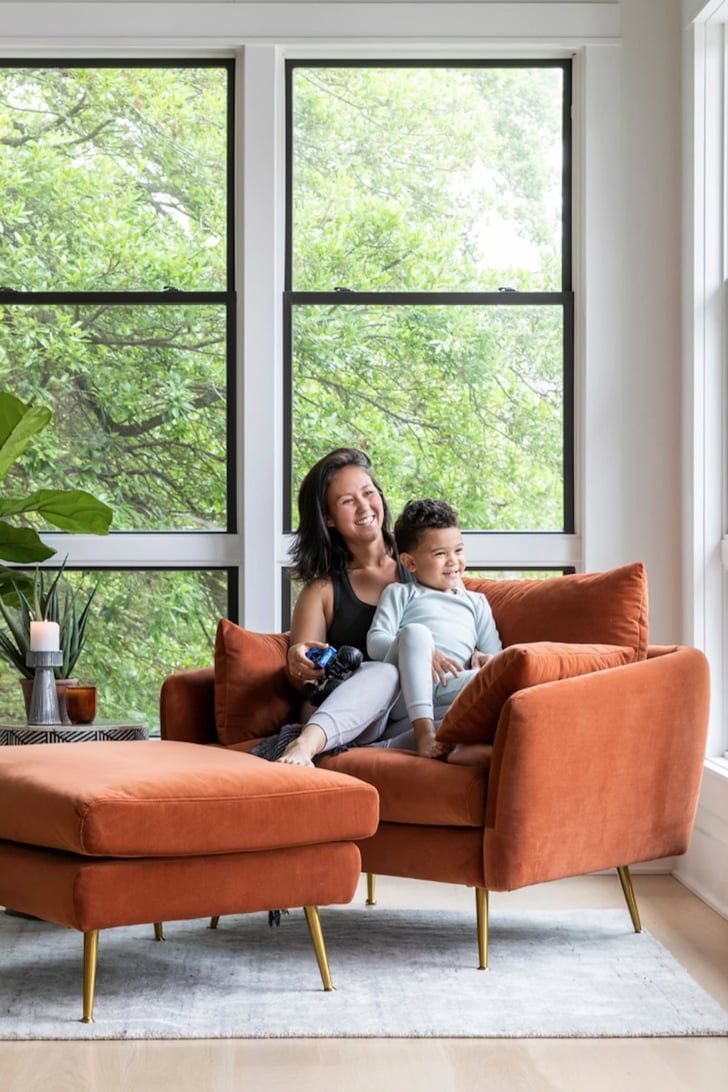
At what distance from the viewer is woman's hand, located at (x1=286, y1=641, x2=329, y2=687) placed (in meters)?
3.33

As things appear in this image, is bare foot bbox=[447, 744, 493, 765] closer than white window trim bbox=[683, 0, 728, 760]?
Yes

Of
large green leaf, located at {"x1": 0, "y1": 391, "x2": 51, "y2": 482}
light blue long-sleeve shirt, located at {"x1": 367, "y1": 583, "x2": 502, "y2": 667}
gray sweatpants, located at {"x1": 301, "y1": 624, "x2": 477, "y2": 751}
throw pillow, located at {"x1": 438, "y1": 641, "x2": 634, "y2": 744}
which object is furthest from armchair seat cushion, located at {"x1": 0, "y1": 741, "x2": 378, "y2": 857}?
large green leaf, located at {"x1": 0, "y1": 391, "x2": 51, "y2": 482}

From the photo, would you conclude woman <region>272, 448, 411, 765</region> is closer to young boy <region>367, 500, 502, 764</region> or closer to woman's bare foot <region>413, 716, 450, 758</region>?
young boy <region>367, 500, 502, 764</region>

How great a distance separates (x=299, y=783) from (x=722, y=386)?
1946mm

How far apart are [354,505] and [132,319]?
1080 millimetres

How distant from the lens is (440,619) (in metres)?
3.41

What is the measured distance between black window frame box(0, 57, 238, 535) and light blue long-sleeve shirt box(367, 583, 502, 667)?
0.90 m

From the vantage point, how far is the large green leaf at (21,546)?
3.78m

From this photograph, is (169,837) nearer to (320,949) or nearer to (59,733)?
(320,949)

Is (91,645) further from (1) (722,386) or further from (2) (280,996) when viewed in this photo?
(1) (722,386)

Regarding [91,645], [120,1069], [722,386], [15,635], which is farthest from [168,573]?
[120,1069]

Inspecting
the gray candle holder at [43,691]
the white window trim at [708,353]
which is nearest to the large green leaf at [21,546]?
the gray candle holder at [43,691]

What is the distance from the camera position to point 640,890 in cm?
376

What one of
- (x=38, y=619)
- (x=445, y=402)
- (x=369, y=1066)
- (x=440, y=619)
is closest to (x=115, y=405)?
(x=38, y=619)
